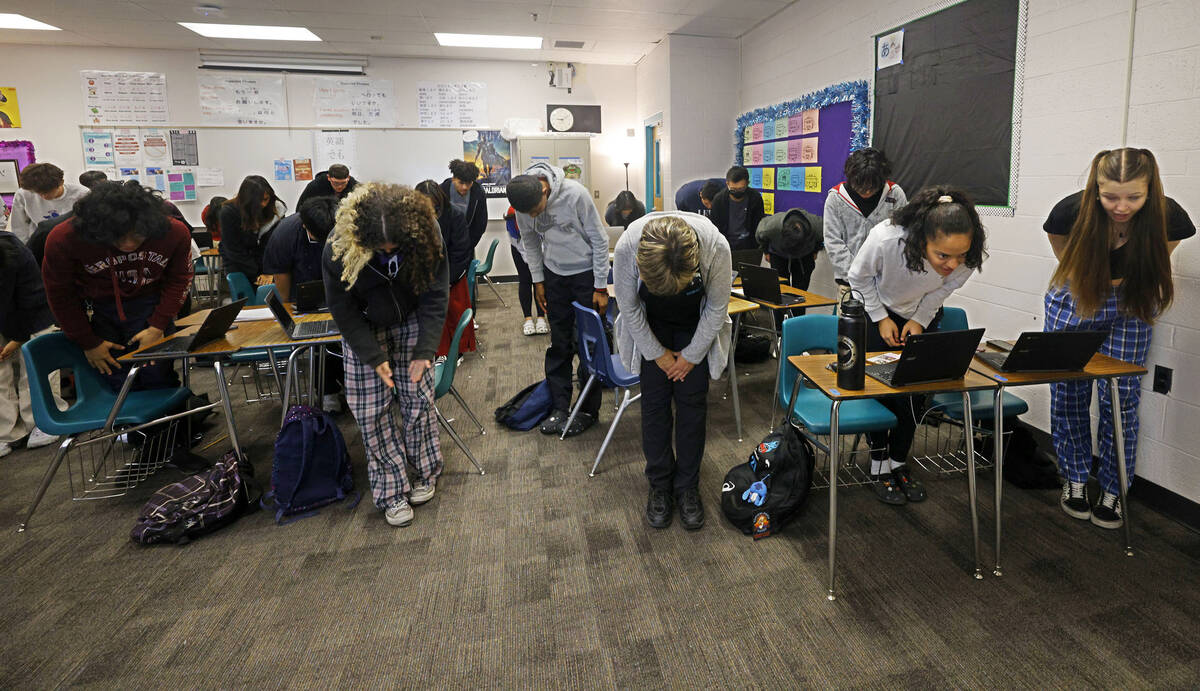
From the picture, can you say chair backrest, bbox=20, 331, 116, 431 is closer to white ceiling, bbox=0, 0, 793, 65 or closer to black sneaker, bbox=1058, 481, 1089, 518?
white ceiling, bbox=0, 0, 793, 65

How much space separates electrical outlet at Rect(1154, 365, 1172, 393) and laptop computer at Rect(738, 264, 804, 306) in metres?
1.53

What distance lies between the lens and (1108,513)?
8.25 feet

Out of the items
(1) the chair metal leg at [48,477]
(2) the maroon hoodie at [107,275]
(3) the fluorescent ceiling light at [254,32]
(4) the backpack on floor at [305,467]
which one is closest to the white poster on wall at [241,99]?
(3) the fluorescent ceiling light at [254,32]

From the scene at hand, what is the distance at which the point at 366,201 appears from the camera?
2338 millimetres

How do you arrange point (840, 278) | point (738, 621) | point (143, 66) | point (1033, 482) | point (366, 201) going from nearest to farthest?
point (738, 621), point (366, 201), point (1033, 482), point (840, 278), point (143, 66)

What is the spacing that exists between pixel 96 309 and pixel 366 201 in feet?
5.19

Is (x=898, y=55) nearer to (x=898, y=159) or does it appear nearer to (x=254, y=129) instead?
(x=898, y=159)

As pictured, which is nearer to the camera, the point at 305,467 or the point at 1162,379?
the point at 1162,379

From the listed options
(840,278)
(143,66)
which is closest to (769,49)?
(840,278)

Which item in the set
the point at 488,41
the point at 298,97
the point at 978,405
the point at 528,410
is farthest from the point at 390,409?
the point at 298,97

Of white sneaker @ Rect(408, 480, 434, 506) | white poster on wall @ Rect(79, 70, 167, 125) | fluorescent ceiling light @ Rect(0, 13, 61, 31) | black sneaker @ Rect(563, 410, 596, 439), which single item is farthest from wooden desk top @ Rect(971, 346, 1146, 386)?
white poster on wall @ Rect(79, 70, 167, 125)

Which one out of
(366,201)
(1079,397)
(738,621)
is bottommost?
(738,621)

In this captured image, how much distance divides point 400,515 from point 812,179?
14.0 feet

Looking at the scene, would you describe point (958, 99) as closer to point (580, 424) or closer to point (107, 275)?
point (580, 424)
